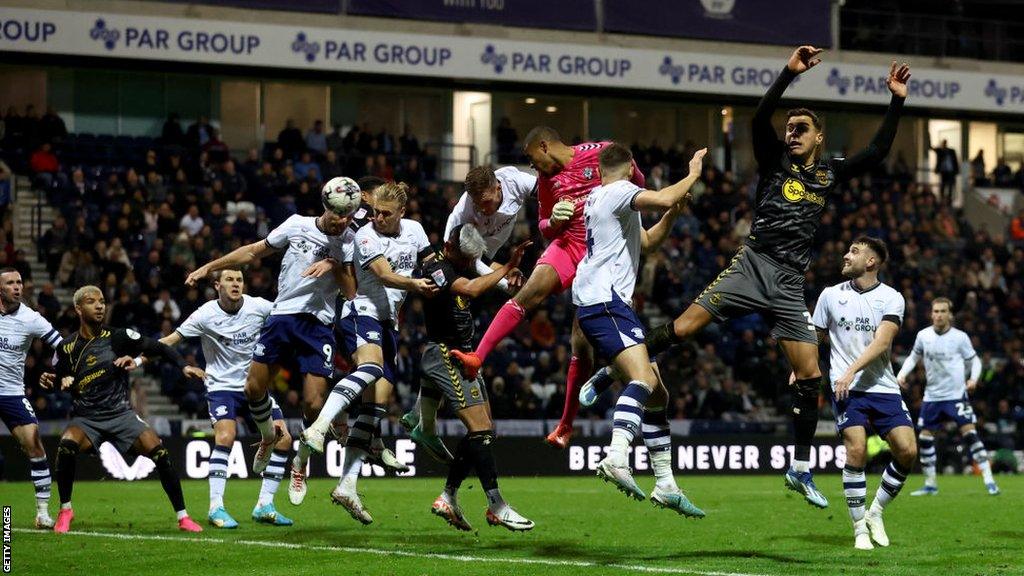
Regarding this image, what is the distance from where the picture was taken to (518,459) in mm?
26312

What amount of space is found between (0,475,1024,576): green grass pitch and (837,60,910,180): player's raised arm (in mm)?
3113

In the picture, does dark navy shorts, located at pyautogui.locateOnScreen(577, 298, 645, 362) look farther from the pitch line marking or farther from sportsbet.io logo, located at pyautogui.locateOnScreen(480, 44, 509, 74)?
sportsbet.io logo, located at pyautogui.locateOnScreen(480, 44, 509, 74)

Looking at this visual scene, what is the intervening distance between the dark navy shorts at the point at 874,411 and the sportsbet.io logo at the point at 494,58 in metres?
22.6

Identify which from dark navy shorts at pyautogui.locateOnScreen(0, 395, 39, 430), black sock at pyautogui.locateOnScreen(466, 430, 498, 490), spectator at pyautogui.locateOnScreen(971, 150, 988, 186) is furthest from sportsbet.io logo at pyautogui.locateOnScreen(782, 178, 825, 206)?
spectator at pyautogui.locateOnScreen(971, 150, 988, 186)

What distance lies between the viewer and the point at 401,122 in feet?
126

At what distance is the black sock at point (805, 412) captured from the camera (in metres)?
12.0

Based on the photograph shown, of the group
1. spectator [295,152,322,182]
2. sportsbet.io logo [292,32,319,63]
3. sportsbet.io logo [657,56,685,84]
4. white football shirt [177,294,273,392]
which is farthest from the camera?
sportsbet.io logo [657,56,685,84]

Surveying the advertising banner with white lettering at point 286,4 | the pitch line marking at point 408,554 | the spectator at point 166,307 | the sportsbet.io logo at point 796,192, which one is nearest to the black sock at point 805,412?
the sportsbet.io logo at point 796,192

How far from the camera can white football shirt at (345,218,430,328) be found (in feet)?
42.7

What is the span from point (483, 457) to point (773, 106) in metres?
3.68

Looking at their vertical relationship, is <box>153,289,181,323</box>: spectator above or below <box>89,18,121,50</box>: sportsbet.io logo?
below

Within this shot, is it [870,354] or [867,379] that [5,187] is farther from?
[870,354]

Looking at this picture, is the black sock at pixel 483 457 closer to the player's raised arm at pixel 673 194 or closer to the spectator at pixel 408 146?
the player's raised arm at pixel 673 194

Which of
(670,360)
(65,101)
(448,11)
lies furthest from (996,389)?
(65,101)
